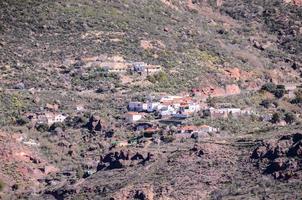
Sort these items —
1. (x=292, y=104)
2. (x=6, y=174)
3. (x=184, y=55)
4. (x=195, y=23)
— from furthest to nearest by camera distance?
(x=195, y=23) < (x=184, y=55) < (x=292, y=104) < (x=6, y=174)

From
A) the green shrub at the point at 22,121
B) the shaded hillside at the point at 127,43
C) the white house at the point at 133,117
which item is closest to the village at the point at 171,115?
the white house at the point at 133,117

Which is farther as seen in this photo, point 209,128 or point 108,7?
point 108,7

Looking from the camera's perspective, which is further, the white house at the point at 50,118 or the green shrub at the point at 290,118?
the white house at the point at 50,118

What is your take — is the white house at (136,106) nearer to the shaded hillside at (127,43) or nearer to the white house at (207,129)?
the shaded hillside at (127,43)

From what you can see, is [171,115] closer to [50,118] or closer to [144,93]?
[144,93]

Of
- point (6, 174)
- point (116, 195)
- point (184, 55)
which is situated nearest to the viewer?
point (116, 195)

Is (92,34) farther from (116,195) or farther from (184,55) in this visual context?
(116,195)

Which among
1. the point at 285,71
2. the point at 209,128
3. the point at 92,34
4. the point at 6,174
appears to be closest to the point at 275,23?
the point at 285,71

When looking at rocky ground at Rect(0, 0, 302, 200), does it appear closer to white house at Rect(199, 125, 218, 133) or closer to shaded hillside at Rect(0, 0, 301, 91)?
shaded hillside at Rect(0, 0, 301, 91)

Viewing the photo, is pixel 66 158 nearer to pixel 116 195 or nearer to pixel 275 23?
pixel 116 195
